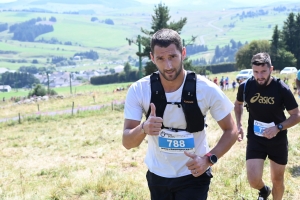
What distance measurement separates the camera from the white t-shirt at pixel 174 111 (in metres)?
3.03

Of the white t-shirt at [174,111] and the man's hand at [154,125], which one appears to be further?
the white t-shirt at [174,111]

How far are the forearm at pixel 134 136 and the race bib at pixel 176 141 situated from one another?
24 centimetres

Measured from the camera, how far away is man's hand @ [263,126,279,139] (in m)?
4.56

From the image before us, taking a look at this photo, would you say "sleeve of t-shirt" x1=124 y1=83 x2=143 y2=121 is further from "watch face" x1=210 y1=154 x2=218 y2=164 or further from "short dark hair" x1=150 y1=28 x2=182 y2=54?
"watch face" x1=210 y1=154 x2=218 y2=164

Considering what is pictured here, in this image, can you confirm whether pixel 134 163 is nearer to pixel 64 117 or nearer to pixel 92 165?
pixel 92 165

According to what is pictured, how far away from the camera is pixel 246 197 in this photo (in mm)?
5551

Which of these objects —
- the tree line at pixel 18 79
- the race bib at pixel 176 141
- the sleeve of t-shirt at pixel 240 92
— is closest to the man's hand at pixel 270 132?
the sleeve of t-shirt at pixel 240 92

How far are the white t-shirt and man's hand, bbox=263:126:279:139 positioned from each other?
1.59 m

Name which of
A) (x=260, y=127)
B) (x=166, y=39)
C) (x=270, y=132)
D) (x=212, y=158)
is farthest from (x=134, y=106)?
(x=260, y=127)

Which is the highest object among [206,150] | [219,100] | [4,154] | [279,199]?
[219,100]

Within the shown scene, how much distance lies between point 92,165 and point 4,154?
4422mm

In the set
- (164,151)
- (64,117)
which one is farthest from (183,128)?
(64,117)

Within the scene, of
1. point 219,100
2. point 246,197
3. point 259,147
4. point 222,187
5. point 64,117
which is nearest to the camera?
point 219,100

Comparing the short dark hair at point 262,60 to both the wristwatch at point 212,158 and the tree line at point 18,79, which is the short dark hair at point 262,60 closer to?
the wristwatch at point 212,158
